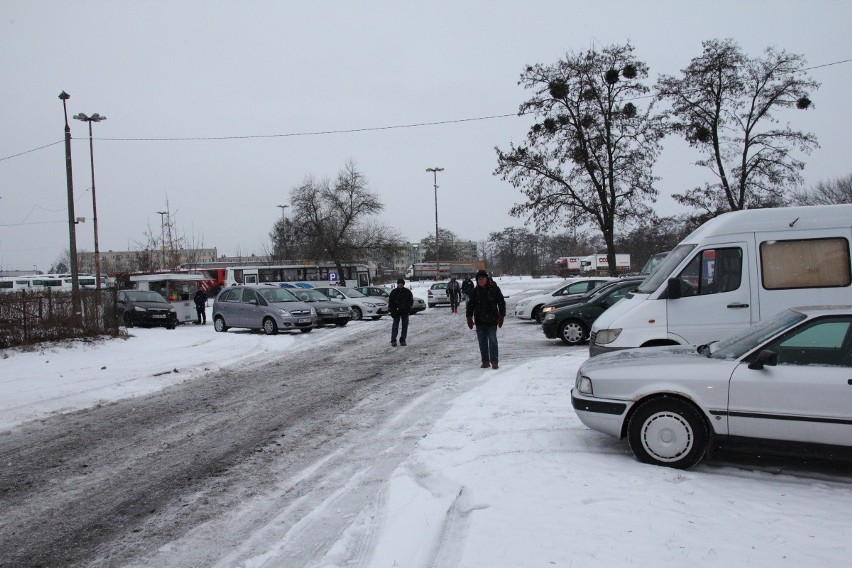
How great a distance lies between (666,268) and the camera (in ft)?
29.2

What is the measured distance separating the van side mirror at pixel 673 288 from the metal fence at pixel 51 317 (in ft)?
43.9

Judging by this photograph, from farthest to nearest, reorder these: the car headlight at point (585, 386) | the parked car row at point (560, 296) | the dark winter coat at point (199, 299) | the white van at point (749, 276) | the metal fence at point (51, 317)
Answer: the dark winter coat at point (199, 299) → the parked car row at point (560, 296) → the metal fence at point (51, 317) → the white van at point (749, 276) → the car headlight at point (585, 386)

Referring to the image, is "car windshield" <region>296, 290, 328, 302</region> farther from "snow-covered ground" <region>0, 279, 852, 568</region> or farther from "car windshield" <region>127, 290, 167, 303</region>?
"snow-covered ground" <region>0, 279, 852, 568</region>

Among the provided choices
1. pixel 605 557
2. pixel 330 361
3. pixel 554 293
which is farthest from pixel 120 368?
pixel 554 293

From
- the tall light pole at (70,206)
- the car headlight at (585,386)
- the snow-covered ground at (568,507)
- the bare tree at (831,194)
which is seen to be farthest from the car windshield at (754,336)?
the bare tree at (831,194)

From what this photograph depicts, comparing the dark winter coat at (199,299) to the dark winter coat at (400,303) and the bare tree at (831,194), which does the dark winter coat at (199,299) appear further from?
the bare tree at (831,194)

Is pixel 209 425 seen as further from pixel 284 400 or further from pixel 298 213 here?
pixel 298 213

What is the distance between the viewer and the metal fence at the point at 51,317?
14.0m

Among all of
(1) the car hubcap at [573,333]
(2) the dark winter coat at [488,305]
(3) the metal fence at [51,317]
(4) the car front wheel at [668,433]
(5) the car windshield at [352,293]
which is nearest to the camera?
(4) the car front wheel at [668,433]

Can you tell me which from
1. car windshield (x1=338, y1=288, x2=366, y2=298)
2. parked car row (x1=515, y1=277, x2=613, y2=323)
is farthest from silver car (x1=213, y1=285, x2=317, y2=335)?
parked car row (x1=515, y1=277, x2=613, y2=323)

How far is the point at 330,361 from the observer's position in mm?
13797

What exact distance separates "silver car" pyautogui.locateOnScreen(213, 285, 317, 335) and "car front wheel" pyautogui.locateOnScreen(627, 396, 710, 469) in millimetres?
15562

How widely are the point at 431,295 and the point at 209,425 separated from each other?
2908 cm

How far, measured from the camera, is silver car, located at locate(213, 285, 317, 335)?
2005 centimetres
